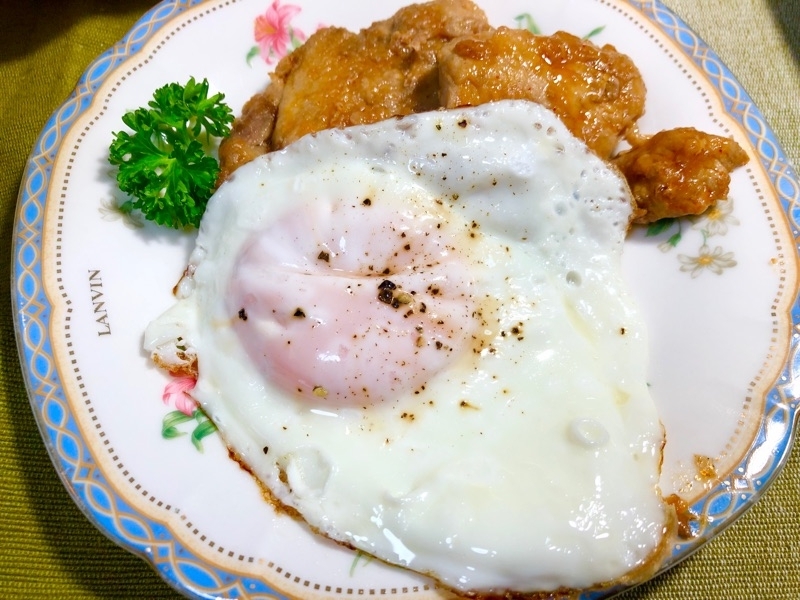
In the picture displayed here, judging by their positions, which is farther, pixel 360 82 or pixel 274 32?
pixel 274 32

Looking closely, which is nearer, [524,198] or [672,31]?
[524,198]

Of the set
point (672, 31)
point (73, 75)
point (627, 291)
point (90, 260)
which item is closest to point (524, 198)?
point (627, 291)

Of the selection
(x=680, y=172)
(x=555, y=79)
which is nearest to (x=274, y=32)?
(x=555, y=79)

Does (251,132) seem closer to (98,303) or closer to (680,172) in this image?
(98,303)

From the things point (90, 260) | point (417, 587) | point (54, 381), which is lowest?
point (417, 587)

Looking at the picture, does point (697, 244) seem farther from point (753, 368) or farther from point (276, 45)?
point (276, 45)

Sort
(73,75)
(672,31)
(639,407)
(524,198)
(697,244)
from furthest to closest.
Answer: (73,75) → (672,31) → (697,244) → (524,198) → (639,407)

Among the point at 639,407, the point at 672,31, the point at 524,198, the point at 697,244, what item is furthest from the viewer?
the point at 672,31
